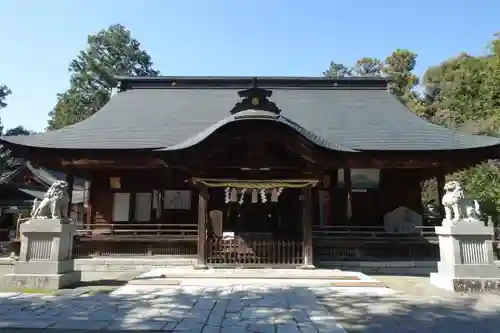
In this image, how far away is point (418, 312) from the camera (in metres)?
6.03

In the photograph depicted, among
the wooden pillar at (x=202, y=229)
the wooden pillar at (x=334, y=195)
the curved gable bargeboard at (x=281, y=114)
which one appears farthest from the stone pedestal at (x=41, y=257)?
the wooden pillar at (x=334, y=195)

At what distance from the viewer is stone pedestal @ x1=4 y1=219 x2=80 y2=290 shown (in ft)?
26.6

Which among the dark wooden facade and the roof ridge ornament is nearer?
the dark wooden facade

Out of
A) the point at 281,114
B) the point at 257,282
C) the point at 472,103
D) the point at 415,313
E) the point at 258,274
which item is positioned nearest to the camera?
the point at 415,313

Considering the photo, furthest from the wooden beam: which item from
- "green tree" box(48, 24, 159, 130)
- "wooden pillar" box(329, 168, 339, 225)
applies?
"green tree" box(48, 24, 159, 130)

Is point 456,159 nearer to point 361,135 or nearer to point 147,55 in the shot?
point 361,135

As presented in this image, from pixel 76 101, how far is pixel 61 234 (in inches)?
1392

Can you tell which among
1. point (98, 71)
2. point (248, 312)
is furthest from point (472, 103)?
point (98, 71)

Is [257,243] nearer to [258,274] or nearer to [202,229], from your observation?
[258,274]

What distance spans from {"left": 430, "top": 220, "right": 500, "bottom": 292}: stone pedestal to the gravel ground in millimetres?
319

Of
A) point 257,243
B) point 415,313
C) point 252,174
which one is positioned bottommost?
point 415,313

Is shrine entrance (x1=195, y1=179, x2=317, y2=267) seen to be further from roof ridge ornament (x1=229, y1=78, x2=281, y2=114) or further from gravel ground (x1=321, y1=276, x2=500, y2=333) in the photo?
gravel ground (x1=321, y1=276, x2=500, y2=333)

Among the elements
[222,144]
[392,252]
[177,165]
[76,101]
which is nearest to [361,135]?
[392,252]

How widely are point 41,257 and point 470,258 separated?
952cm
